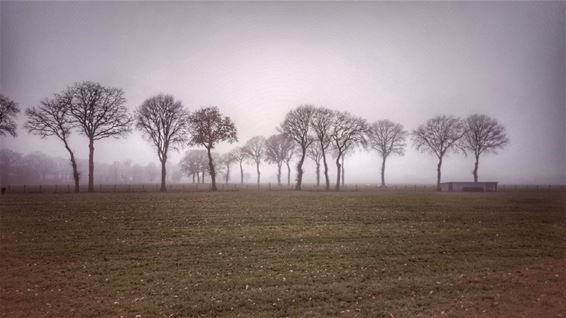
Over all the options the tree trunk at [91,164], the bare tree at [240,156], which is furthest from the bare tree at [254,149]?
the tree trunk at [91,164]

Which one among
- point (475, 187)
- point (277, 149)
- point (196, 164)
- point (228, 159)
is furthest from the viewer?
point (228, 159)

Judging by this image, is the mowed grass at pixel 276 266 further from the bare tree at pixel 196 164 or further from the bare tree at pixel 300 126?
the bare tree at pixel 196 164

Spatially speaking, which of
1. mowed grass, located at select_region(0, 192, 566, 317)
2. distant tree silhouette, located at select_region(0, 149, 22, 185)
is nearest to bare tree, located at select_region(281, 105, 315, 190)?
mowed grass, located at select_region(0, 192, 566, 317)

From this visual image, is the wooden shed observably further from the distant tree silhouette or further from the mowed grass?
the distant tree silhouette

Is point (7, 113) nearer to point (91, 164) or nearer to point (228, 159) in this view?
point (91, 164)

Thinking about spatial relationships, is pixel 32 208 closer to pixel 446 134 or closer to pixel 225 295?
pixel 225 295

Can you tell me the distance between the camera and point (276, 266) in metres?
13.1

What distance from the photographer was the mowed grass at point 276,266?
382 inches

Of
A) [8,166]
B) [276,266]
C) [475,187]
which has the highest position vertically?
[8,166]

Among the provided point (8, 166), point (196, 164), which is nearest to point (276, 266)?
point (196, 164)

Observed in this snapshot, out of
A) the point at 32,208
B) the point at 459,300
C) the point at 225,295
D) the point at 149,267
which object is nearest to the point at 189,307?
the point at 225,295

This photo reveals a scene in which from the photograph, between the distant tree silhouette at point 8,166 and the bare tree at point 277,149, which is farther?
the distant tree silhouette at point 8,166

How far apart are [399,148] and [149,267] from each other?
8120 centimetres

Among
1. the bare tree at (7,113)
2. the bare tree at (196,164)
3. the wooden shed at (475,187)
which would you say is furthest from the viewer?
the bare tree at (196,164)
